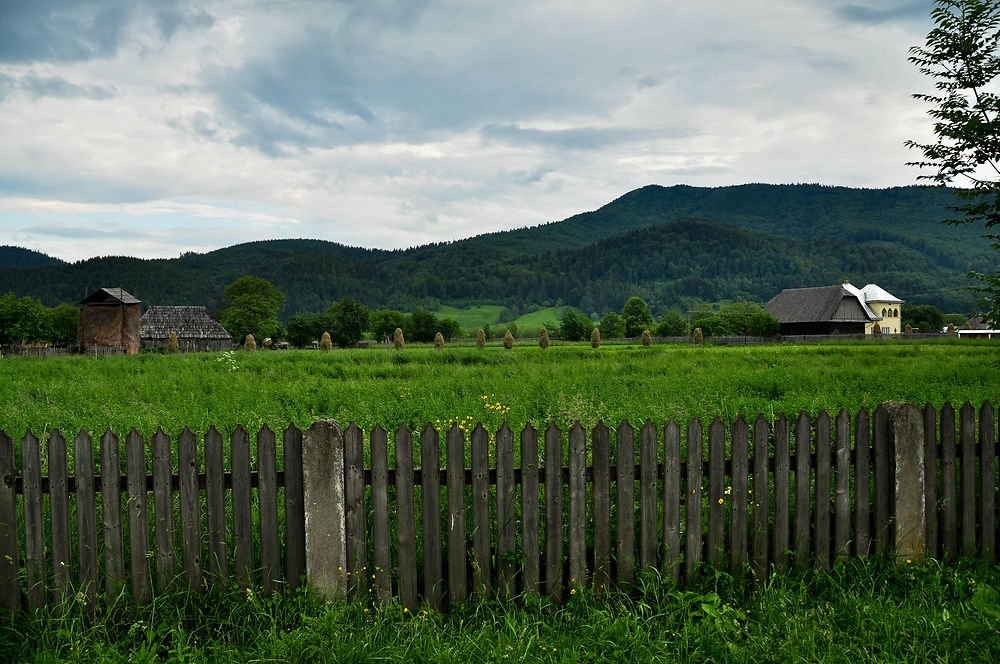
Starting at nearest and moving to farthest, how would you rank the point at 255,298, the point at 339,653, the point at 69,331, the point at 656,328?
the point at 339,653
the point at 255,298
the point at 656,328
the point at 69,331

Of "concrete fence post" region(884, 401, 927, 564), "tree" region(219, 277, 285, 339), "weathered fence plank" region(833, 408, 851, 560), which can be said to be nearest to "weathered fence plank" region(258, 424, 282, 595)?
"weathered fence plank" region(833, 408, 851, 560)

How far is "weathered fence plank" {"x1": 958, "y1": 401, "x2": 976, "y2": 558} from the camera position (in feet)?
17.7

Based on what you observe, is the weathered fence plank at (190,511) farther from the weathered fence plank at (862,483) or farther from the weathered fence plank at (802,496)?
the weathered fence plank at (862,483)

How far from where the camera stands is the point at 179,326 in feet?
234

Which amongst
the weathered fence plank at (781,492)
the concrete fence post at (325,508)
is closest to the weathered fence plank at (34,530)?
the concrete fence post at (325,508)

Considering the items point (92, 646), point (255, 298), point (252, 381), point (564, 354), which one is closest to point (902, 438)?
point (92, 646)

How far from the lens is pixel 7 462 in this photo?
14.4ft

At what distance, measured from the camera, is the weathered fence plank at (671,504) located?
15.7 feet

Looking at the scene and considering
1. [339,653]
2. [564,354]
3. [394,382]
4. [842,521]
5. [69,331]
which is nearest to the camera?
[339,653]

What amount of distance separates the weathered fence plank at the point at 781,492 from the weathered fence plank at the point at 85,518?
5171 mm

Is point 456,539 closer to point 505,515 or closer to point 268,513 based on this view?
point 505,515

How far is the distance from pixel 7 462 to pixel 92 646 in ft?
4.70

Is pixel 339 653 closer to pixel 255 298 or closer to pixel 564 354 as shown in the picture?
pixel 564 354

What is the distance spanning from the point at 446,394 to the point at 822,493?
25.6ft
